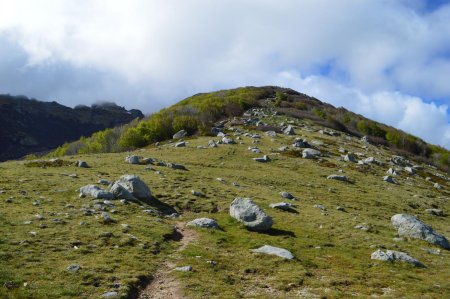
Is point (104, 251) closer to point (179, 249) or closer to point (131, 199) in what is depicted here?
point (179, 249)

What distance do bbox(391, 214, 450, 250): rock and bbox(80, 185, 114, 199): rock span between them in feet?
65.0

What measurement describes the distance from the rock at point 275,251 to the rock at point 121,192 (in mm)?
10952

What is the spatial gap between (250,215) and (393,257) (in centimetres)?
868

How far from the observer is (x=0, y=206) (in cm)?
2441

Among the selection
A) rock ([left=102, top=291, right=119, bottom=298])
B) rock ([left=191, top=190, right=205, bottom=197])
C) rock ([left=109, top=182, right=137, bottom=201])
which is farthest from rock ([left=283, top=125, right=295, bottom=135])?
rock ([left=102, top=291, right=119, bottom=298])

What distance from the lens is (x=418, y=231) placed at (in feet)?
91.8

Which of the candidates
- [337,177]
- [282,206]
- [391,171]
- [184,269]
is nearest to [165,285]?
[184,269]

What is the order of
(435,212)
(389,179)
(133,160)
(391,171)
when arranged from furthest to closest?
1. (391,171)
2. (389,179)
3. (133,160)
4. (435,212)

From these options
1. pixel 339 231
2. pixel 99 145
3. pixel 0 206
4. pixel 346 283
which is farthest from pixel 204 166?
pixel 99 145

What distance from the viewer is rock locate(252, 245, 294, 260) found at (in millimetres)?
21189

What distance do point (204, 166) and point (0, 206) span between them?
84.4ft

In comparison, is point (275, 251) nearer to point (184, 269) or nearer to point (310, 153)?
point (184, 269)

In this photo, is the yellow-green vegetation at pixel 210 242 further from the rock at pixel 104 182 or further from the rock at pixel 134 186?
the rock at pixel 134 186

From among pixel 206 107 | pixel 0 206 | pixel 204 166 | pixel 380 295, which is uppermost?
pixel 206 107
